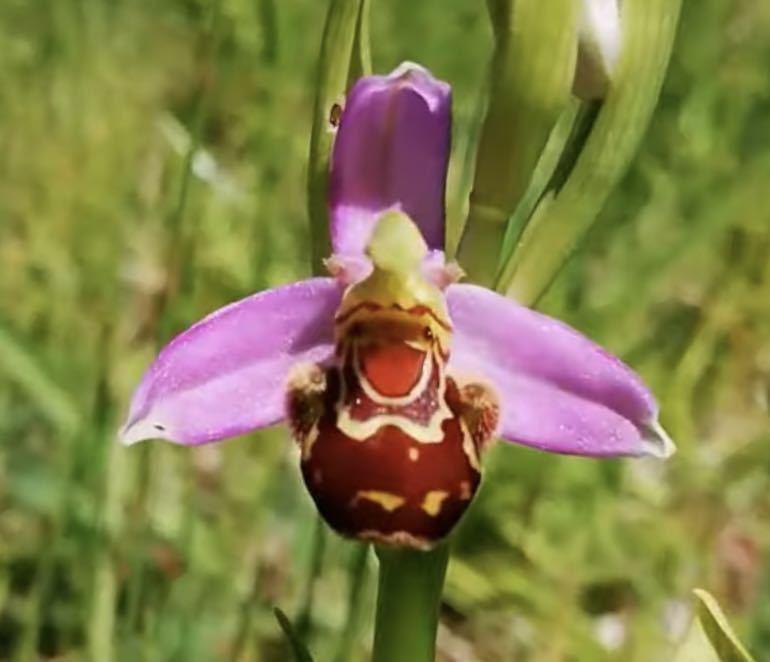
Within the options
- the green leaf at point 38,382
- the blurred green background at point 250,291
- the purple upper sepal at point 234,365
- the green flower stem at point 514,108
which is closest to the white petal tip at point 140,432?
the purple upper sepal at point 234,365

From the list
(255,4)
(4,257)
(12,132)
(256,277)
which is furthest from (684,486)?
(12,132)

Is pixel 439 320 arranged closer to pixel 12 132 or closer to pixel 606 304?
pixel 606 304

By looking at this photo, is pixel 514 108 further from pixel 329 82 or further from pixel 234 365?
pixel 234 365

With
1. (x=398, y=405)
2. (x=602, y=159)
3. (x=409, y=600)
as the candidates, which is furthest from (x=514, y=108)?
(x=409, y=600)

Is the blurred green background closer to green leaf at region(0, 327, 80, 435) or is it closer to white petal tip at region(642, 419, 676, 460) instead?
green leaf at region(0, 327, 80, 435)

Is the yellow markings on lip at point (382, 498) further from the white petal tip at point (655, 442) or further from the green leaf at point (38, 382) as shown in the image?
the green leaf at point (38, 382)

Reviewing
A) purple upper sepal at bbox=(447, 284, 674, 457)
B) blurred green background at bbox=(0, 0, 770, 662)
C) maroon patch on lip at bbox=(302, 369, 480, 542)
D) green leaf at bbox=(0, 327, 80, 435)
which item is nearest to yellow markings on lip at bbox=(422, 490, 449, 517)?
maroon patch on lip at bbox=(302, 369, 480, 542)
